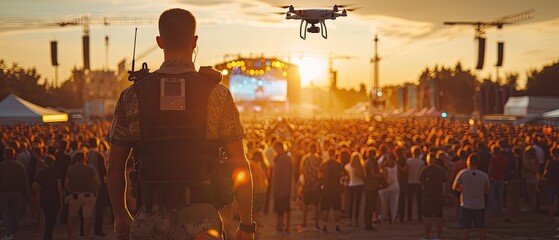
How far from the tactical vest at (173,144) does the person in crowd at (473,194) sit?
352 inches

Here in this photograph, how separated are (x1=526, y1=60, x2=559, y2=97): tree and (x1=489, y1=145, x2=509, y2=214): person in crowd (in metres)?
93.6

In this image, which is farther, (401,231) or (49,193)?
(401,231)

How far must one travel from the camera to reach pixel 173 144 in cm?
325

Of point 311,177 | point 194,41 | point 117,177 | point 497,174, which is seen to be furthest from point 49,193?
point 497,174

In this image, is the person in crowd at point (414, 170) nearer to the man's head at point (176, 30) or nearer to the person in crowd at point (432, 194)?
the person in crowd at point (432, 194)

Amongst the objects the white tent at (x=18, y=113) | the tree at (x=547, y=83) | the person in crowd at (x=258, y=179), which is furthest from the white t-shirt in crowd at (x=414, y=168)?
the tree at (x=547, y=83)

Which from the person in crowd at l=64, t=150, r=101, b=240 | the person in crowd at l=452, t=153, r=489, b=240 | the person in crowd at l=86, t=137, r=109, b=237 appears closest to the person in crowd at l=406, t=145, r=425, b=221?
the person in crowd at l=452, t=153, r=489, b=240

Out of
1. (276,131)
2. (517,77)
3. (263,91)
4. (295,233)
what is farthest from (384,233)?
Answer: (517,77)

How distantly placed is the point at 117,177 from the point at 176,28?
737 millimetres

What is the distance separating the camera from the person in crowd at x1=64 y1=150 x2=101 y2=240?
472 inches

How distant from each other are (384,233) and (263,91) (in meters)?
Answer: 59.8

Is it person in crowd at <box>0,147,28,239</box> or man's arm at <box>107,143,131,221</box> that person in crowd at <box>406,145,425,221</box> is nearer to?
person in crowd at <box>0,147,28,239</box>

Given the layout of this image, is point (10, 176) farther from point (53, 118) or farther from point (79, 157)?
point (53, 118)

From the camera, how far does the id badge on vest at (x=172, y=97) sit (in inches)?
128
